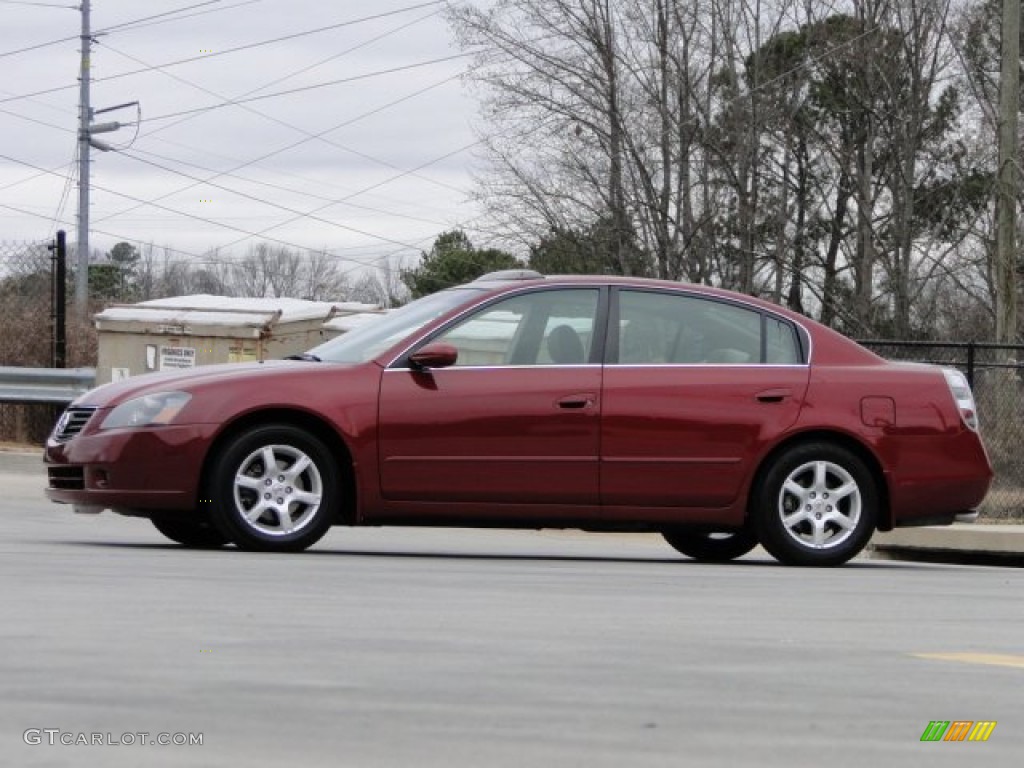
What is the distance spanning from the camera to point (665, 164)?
3444 cm

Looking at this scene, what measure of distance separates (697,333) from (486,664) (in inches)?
215

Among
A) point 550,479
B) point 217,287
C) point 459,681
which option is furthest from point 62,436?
point 217,287

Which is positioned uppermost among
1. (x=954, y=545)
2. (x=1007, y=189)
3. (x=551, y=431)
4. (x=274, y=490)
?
(x=1007, y=189)

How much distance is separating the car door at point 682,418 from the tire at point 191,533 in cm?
215

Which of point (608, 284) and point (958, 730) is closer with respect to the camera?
point (958, 730)

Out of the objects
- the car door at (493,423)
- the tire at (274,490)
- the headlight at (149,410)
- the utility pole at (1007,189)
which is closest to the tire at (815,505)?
the car door at (493,423)

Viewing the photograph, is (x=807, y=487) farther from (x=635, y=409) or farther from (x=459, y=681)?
(x=459, y=681)

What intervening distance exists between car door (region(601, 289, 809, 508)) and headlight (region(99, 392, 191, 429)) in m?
2.19

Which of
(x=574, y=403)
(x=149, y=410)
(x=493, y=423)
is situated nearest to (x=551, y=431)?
(x=574, y=403)

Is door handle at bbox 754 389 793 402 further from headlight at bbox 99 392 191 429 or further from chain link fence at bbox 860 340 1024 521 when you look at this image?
chain link fence at bbox 860 340 1024 521

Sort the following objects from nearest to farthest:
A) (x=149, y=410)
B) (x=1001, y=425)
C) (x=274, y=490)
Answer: (x=274, y=490) → (x=149, y=410) → (x=1001, y=425)

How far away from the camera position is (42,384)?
20078mm

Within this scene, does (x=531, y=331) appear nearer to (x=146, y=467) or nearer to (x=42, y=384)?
(x=146, y=467)

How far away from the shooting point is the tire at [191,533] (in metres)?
11.2
